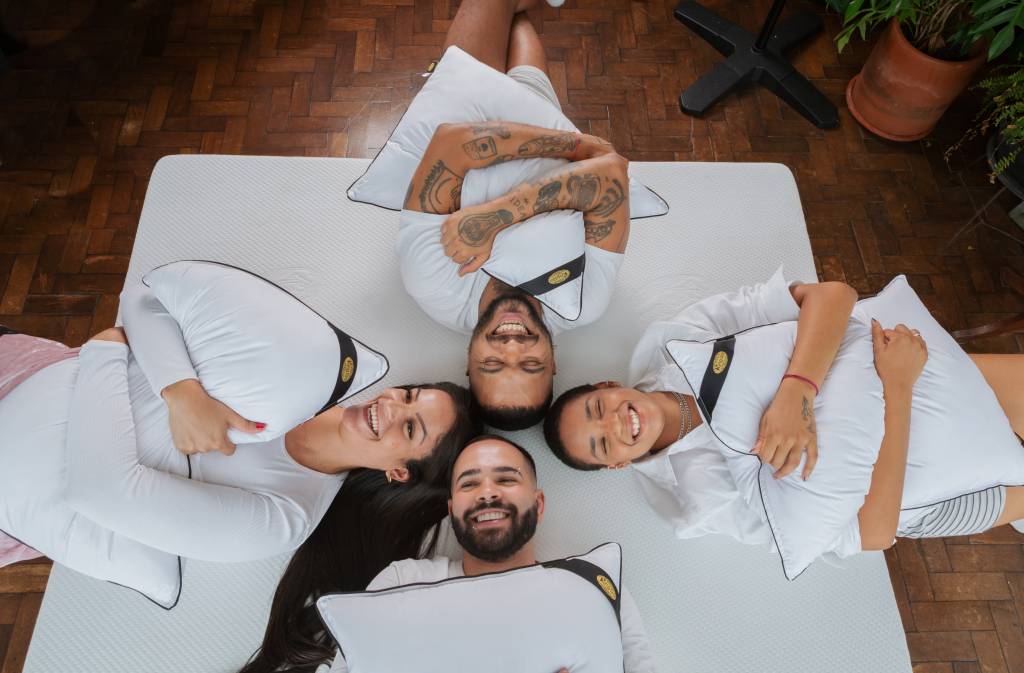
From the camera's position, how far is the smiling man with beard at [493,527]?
1.69 metres

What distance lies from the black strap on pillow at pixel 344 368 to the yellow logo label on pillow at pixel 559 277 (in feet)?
1.90

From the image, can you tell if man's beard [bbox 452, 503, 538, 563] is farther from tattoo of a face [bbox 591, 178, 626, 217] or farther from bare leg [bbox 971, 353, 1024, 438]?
bare leg [bbox 971, 353, 1024, 438]

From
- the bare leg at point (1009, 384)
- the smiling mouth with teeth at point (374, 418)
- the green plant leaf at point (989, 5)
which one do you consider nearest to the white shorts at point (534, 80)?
the smiling mouth with teeth at point (374, 418)

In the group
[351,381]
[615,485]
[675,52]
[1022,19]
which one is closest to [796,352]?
[615,485]

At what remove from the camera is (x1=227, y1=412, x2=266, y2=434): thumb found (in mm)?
1607

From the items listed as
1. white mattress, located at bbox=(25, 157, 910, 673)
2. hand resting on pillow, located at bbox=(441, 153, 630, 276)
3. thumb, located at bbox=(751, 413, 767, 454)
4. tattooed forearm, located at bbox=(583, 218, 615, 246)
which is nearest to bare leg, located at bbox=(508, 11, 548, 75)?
white mattress, located at bbox=(25, 157, 910, 673)

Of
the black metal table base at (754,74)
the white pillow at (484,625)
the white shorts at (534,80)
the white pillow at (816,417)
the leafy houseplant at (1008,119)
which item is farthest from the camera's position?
the black metal table base at (754,74)

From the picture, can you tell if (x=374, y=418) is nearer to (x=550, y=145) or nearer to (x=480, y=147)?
(x=480, y=147)

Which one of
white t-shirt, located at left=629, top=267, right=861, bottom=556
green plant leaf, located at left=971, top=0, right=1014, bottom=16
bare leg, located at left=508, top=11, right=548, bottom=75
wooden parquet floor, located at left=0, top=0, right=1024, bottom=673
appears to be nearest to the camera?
white t-shirt, located at left=629, top=267, right=861, bottom=556

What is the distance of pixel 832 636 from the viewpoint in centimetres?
178

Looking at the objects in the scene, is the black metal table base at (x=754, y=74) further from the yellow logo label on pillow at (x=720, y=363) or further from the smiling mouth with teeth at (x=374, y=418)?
the smiling mouth with teeth at (x=374, y=418)

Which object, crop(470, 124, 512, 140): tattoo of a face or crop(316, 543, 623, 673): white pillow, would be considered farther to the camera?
crop(470, 124, 512, 140): tattoo of a face

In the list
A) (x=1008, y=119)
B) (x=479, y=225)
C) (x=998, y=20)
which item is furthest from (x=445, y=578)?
(x=1008, y=119)

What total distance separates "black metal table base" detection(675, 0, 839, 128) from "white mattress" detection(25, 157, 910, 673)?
72 cm
